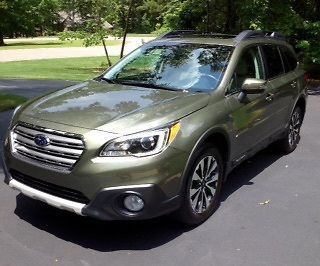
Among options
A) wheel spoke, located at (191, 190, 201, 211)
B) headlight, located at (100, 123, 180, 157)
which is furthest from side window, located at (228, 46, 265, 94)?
headlight, located at (100, 123, 180, 157)

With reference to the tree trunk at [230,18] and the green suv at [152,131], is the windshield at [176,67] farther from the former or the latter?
the tree trunk at [230,18]

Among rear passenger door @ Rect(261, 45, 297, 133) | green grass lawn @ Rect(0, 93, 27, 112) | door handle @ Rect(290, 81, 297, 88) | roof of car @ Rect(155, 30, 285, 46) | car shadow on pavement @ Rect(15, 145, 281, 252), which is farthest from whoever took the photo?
green grass lawn @ Rect(0, 93, 27, 112)

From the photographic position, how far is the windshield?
4.79 m

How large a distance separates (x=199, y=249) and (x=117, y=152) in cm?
105

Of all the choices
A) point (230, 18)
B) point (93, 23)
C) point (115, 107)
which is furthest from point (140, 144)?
point (93, 23)

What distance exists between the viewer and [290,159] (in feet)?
21.4

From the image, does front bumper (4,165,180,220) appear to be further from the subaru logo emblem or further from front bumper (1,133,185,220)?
the subaru logo emblem

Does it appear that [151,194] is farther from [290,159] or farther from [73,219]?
[290,159]

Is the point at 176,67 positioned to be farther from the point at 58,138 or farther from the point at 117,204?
the point at 117,204

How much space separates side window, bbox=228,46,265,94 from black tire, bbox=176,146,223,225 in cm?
78

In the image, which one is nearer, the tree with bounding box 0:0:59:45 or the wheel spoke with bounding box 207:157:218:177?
the wheel spoke with bounding box 207:157:218:177

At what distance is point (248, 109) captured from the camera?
16.3 feet

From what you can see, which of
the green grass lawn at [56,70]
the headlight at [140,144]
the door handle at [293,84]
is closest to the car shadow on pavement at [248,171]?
the door handle at [293,84]

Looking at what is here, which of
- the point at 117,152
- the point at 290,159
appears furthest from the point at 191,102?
the point at 290,159
